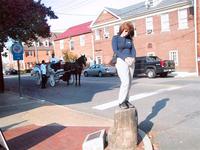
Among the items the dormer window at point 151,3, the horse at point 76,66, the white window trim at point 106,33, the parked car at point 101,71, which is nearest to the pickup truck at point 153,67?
the parked car at point 101,71

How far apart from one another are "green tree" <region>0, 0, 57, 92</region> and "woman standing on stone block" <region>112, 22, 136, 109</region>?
823cm

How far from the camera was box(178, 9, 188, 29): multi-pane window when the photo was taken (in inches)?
1351

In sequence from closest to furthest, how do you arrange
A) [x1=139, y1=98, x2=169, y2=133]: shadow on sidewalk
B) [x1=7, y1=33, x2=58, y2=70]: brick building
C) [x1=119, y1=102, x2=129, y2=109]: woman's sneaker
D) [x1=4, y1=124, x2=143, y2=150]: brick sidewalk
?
Answer: 1. [x1=119, y1=102, x2=129, y2=109]: woman's sneaker
2. [x1=4, y1=124, x2=143, y2=150]: brick sidewalk
3. [x1=139, y1=98, x2=169, y2=133]: shadow on sidewalk
4. [x1=7, y1=33, x2=58, y2=70]: brick building

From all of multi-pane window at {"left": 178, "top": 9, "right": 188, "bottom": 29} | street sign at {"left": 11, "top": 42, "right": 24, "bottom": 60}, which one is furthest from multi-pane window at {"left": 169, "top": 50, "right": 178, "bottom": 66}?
street sign at {"left": 11, "top": 42, "right": 24, "bottom": 60}

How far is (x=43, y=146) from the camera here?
7957mm

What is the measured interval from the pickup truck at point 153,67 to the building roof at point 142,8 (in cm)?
769

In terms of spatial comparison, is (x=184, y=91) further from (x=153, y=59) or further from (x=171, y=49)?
(x=171, y=49)

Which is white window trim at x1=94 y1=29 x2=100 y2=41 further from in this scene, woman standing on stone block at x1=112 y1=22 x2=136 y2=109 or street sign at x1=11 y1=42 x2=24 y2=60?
woman standing on stone block at x1=112 y1=22 x2=136 y2=109

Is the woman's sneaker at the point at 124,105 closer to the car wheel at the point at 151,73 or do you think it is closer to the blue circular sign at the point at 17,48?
the blue circular sign at the point at 17,48

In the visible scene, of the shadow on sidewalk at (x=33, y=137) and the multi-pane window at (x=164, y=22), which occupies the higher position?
the multi-pane window at (x=164, y=22)

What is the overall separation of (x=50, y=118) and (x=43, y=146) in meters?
3.26

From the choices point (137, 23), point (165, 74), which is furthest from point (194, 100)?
point (137, 23)

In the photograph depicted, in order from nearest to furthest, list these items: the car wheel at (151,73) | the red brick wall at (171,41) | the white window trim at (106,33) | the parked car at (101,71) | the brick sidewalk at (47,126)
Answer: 1. the brick sidewalk at (47,126)
2. the car wheel at (151,73)
3. the red brick wall at (171,41)
4. the parked car at (101,71)
5. the white window trim at (106,33)

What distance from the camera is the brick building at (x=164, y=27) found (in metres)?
34.1
